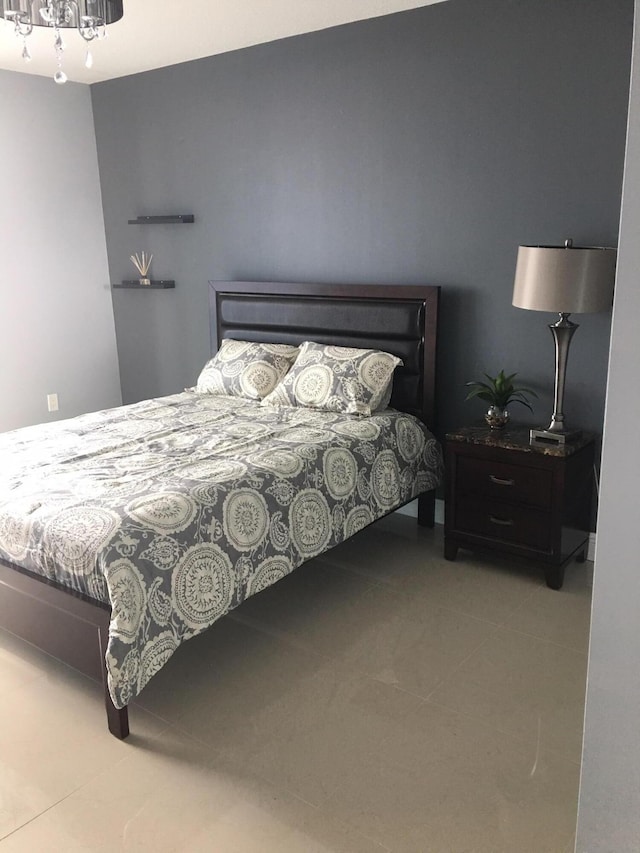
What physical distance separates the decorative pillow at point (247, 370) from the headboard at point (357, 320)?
153 mm

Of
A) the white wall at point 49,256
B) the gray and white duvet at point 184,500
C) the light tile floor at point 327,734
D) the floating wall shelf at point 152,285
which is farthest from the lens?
the floating wall shelf at point 152,285

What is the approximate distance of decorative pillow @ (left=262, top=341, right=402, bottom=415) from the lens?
3457 mm

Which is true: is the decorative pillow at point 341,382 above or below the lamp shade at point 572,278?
below

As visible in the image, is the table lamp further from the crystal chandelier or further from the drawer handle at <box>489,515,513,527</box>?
the crystal chandelier

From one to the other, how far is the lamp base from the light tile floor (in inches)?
25.9

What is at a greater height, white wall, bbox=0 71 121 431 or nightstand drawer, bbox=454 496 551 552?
white wall, bbox=0 71 121 431

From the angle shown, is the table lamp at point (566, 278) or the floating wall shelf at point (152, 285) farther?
the floating wall shelf at point (152, 285)

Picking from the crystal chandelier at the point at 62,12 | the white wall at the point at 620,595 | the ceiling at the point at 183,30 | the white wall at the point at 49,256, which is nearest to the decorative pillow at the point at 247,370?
the white wall at the point at 49,256

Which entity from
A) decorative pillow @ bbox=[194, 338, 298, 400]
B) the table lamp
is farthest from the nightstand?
decorative pillow @ bbox=[194, 338, 298, 400]

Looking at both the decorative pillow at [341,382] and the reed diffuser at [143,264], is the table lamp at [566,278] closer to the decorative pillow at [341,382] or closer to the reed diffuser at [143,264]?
the decorative pillow at [341,382]

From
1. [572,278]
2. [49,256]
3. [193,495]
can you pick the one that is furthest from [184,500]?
[49,256]

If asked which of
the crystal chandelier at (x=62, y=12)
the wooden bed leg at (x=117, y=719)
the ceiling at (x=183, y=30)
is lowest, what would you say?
the wooden bed leg at (x=117, y=719)

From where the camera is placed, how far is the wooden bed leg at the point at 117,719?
2127mm

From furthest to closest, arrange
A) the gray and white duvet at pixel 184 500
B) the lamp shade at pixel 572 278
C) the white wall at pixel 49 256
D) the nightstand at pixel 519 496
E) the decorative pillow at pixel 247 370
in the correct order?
the white wall at pixel 49 256 → the decorative pillow at pixel 247 370 → the nightstand at pixel 519 496 → the lamp shade at pixel 572 278 → the gray and white duvet at pixel 184 500
